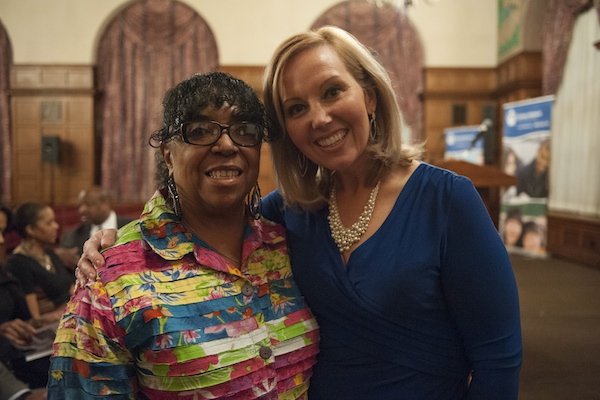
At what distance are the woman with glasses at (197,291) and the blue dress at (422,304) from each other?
88 mm

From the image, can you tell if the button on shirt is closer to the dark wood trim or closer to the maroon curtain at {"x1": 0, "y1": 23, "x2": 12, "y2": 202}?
the dark wood trim

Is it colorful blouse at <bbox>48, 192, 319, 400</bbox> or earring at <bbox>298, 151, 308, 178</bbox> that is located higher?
earring at <bbox>298, 151, 308, 178</bbox>

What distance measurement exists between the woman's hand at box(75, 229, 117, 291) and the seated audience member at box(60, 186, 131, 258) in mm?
3317

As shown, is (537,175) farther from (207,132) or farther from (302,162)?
(207,132)

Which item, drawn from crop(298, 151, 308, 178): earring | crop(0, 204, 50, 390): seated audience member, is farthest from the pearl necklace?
crop(0, 204, 50, 390): seated audience member

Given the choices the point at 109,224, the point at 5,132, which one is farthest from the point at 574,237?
the point at 5,132

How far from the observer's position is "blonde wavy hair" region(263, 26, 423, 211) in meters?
1.37

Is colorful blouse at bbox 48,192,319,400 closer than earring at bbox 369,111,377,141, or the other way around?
colorful blouse at bbox 48,192,319,400

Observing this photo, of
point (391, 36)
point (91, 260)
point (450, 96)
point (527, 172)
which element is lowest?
point (91, 260)

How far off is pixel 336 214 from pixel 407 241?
255 millimetres

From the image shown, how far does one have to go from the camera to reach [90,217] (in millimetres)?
4574

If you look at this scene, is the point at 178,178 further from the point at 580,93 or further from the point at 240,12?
the point at 240,12

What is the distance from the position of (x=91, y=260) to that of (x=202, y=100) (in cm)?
45

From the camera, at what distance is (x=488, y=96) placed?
31.3ft
